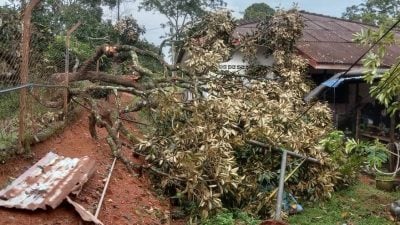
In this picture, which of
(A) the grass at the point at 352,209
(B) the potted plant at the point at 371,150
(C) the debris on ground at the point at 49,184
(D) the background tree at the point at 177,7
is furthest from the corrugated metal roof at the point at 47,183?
(D) the background tree at the point at 177,7

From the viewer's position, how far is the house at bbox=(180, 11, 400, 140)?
11.5 meters

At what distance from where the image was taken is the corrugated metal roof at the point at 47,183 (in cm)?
468

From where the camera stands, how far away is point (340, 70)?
11.6 m

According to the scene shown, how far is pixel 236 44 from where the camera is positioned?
12.3m

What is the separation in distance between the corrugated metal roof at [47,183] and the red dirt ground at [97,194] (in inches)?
4.4

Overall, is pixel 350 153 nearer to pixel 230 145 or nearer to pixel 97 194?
pixel 230 145

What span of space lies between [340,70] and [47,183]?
8.60 meters

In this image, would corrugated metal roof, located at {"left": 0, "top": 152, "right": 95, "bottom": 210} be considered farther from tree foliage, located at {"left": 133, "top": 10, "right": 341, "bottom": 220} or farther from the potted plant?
the potted plant

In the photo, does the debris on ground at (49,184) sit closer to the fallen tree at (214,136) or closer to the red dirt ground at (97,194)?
the red dirt ground at (97,194)

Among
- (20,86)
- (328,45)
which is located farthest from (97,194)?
(328,45)

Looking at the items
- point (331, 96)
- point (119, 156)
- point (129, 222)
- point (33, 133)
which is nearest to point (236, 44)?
point (331, 96)

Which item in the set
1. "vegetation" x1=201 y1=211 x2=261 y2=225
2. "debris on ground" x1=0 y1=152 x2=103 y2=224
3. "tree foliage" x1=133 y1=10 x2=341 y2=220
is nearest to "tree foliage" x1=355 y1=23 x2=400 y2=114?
"tree foliage" x1=133 y1=10 x2=341 y2=220

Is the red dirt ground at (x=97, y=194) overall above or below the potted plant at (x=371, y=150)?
below

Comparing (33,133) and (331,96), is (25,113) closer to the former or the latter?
(33,133)
